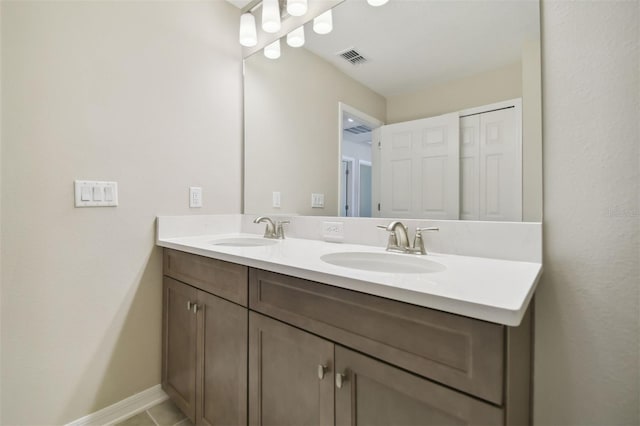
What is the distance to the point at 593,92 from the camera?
0.85 metres

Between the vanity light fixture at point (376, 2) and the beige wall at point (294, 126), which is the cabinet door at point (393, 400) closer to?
the beige wall at point (294, 126)

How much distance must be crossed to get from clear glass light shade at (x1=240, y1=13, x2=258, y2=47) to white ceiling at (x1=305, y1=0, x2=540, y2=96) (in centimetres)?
52

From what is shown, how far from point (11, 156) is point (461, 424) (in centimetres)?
171

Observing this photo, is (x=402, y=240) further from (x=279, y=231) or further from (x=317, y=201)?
(x=279, y=231)

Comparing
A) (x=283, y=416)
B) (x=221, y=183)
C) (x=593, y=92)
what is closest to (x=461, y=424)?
(x=283, y=416)

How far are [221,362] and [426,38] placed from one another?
5.04ft

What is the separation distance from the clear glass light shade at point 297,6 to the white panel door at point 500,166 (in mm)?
1082

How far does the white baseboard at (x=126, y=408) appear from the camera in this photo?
4.50 ft

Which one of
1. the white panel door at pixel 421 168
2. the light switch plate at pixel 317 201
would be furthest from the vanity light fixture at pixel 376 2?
the light switch plate at pixel 317 201

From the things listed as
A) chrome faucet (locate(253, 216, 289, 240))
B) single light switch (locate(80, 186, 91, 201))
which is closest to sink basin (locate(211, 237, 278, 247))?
chrome faucet (locate(253, 216, 289, 240))

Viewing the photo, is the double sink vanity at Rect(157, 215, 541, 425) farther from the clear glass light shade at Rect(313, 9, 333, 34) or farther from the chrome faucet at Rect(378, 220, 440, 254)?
the clear glass light shade at Rect(313, 9, 333, 34)

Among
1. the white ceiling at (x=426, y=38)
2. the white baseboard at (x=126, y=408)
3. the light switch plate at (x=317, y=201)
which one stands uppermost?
the white ceiling at (x=426, y=38)

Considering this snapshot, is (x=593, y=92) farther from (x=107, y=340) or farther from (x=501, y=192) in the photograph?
(x=107, y=340)

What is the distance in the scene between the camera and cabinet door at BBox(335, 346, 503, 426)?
58 centimetres
